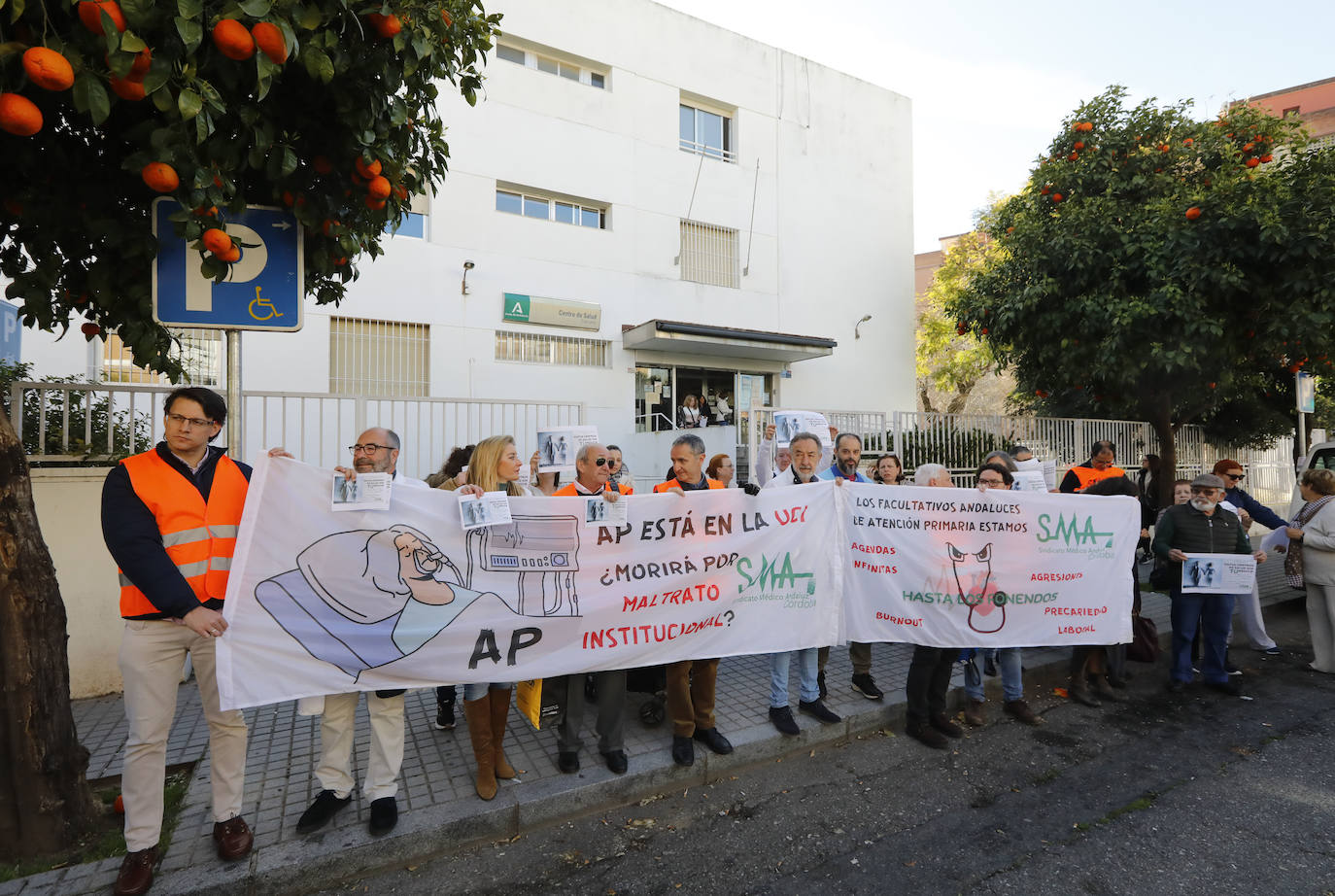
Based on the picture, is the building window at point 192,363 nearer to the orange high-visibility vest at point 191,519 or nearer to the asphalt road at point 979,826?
the orange high-visibility vest at point 191,519

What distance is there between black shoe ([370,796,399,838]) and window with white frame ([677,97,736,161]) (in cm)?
1424

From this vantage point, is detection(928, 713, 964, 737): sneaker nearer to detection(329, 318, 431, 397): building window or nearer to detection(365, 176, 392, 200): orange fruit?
detection(365, 176, 392, 200): orange fruit

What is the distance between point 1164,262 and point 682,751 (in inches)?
402

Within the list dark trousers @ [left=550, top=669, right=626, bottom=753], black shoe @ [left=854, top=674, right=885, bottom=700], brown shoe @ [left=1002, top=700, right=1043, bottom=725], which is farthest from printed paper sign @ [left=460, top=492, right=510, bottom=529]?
brown shoe @ [left=1002, top=700, right=1043, bottom=725]

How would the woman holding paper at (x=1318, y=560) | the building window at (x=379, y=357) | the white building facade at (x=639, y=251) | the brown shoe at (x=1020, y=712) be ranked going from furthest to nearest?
1. the white building facade at (x=639, y=251)
2. the building window at (x=379, y=357)
3. the woman holding paper at (x=1318, y=560)
4. the brown shoe at (x=1020, y=712)

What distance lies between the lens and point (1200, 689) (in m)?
5.50

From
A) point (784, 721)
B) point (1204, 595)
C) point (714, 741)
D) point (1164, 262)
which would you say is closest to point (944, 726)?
point (784, 721)

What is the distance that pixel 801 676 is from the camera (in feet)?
15.3

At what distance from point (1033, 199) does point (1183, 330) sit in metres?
3.95

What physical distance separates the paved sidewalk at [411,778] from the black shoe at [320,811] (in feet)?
0.14

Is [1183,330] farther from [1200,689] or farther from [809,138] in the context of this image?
[809,138]

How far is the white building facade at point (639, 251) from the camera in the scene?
11.8 meters

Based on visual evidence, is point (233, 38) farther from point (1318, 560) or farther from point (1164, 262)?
point (1164, 262)

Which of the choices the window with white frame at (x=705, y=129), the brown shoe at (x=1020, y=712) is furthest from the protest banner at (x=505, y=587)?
the window with white frame at (x=705, y=129)
